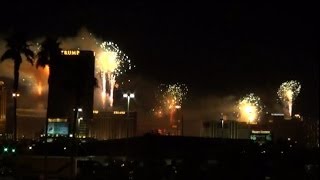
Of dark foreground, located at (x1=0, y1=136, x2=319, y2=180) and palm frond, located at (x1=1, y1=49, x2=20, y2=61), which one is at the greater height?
palm frond, located at (x1=1, y1=49, x2=20, y2=61)

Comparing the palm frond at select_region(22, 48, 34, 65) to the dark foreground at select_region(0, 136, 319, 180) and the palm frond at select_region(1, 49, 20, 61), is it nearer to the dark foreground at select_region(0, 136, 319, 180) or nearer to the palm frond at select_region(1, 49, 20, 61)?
the palm frond at select_region(1, 49, 20, 61)

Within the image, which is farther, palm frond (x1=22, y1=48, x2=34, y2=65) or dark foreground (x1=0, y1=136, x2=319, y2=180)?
palm frond (x1=22, y1=48, x2=34, y2=65)

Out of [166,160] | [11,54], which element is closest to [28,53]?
[11,54]

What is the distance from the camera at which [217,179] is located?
188ft

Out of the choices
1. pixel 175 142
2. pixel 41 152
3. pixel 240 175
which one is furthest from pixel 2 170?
pixel 240 175

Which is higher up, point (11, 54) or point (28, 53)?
point (28, 53)

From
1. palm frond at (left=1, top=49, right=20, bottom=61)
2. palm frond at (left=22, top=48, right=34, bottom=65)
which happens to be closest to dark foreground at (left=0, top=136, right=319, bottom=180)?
palm frond at (left=22, top=48, right=34, bottom=65)

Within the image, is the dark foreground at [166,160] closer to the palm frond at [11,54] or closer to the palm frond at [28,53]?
the palm frond at [28,53]

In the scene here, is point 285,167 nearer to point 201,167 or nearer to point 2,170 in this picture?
point 201,167

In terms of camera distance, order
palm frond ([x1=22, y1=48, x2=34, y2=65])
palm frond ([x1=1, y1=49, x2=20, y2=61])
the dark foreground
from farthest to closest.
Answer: palm frond ([x1=22, y1=48, x2=34, y2=65])
palm frond ([x1=1, y1=49, x2=20, y2=61])
the dark foreground

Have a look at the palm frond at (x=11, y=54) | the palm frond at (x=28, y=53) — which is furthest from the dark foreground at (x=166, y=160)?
the palm frond at (x=11, y=54)

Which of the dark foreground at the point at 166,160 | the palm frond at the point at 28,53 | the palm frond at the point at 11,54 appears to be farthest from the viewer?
the palm frond at the point at 28,53

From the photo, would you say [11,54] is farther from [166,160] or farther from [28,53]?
[166,160]

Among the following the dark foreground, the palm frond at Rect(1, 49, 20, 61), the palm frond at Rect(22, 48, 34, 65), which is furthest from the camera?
the palm frond at Rect(22, 48, 34, 65)
